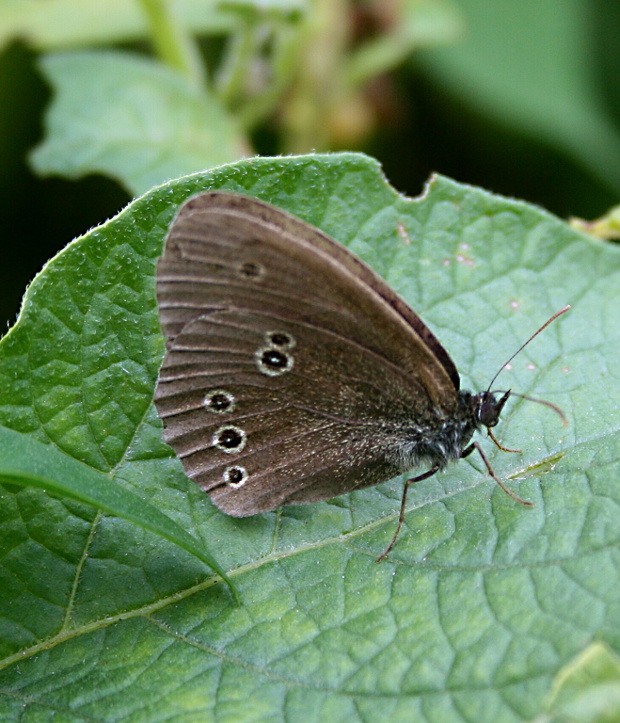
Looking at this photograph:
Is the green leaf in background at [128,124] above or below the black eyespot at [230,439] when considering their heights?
above

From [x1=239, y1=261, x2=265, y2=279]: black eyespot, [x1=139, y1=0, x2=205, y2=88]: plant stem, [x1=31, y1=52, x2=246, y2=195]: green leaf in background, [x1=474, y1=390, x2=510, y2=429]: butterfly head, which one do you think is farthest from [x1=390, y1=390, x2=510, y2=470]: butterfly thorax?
[x1=139, y1=0, x2=205, y2=88]: plant stem

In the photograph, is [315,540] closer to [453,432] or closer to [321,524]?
[321,524]

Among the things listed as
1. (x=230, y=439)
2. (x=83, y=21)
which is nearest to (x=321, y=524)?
(x=230, y=439)

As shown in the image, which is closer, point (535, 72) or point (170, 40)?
point (170, 40)

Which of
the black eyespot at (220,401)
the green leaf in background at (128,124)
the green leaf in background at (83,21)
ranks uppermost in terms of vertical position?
the green leaf in background at (83,21)

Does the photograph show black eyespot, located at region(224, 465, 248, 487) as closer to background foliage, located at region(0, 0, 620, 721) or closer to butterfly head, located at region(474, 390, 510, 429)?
background foliage, located at region(0, 0, 620, 721)

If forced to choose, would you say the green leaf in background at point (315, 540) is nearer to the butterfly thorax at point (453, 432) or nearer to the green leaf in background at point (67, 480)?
the butterfly thorax at point (453, 432)

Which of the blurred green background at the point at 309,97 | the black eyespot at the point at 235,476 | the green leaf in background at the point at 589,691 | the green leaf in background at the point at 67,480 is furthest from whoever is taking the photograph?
the blurred green background at the point at 309,97

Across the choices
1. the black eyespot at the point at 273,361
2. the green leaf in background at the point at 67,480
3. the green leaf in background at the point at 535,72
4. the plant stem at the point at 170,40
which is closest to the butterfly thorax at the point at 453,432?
the black eyespot at the point at 273,361
